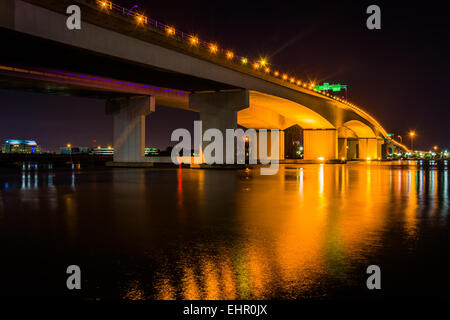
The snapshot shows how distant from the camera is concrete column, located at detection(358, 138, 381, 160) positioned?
12081 centimetres

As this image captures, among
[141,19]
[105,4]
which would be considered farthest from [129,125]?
[105,4]

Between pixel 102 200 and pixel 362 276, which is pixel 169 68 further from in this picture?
pixel 362 276

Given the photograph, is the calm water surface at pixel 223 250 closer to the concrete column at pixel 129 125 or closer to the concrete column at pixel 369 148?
the concrete column at pixel 129 125

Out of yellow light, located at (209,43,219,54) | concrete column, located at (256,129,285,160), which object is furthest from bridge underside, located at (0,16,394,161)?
concrete column, located at (256,129,285,160)

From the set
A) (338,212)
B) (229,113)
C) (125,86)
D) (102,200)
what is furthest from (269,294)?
(125,86)

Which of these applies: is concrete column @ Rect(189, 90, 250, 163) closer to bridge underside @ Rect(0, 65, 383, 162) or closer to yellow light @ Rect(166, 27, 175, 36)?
bridge underside @ Rect(0, 65, 383, 162)

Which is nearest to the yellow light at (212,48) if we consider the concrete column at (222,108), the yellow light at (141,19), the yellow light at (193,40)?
the yellow light at (193,40)

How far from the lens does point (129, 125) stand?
169 ft

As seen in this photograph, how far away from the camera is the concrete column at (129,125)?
50656 mm

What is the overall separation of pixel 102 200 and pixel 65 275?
9793 millimetres

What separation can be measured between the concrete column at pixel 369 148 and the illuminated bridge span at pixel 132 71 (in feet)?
178

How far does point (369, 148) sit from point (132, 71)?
10054cm

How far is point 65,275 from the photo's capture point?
19.4 feet

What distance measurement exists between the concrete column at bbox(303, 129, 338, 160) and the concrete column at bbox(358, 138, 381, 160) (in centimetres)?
4897
